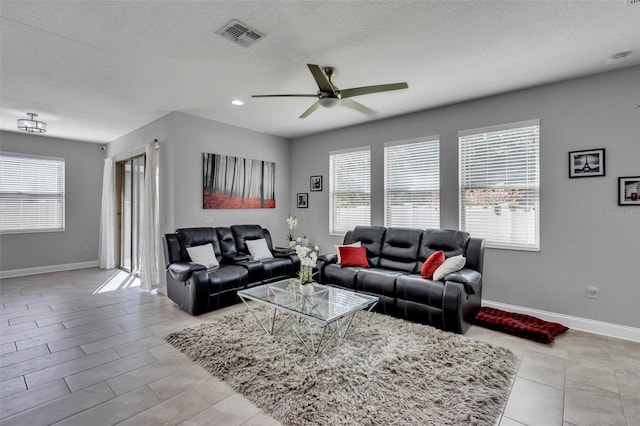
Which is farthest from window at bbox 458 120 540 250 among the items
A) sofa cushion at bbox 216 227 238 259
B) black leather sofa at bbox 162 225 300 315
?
sofa cushion at bbox 216 227 238 259

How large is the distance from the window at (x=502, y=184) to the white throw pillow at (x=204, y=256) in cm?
361

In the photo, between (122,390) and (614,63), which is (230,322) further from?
(614,63)

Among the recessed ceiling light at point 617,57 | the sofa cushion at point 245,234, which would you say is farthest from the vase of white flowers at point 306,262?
the recessed ceiling light at point 617,57

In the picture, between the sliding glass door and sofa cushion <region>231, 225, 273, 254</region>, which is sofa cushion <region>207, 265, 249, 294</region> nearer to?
sofa cushion <region>231, 225, 273, 254</region>

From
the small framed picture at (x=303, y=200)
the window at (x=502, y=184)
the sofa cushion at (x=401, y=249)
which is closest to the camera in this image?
the window at (x=502, y=184)

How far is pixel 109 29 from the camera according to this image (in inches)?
95.7

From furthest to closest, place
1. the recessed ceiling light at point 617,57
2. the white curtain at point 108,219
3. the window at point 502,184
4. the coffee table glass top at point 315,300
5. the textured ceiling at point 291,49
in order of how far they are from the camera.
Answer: the white curtain at point 108,219
the window at point 502,184
the recessed ceiling light at point 617,57
the coffee table glass top at point 315,300
the textured ceiling at point 291,49

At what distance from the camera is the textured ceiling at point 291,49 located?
2.22m

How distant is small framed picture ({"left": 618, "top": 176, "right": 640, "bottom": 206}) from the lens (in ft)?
10.1

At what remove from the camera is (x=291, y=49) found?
2.74 m

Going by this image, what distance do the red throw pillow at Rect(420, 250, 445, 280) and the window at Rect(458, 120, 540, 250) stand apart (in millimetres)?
887

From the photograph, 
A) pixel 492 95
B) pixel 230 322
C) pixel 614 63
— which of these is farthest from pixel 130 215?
pixel 614 63

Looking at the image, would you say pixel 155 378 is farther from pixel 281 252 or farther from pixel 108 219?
pixel 108 219

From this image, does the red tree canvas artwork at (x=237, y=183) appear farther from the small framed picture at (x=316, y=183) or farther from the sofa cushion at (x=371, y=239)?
the sofa cushion at (x=371, y=239)
